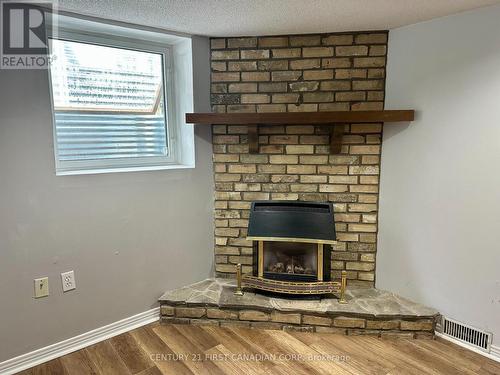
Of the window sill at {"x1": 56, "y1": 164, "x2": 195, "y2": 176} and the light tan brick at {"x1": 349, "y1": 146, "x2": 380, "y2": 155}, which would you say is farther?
the light tan brick at {"x1": 349, "y1": 146, "x2": 380, "y2": 155}

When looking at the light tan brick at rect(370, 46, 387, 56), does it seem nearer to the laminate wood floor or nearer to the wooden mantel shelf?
the wooden mantel shelf

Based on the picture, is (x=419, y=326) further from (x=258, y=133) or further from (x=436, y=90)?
(x=258, y=133)

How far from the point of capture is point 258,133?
2430mm

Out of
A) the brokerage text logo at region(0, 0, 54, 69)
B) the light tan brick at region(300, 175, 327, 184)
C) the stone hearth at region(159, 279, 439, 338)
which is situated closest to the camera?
the brokerage text logo at region(0, 0, 54, 69)

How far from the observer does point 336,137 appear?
2297 mm

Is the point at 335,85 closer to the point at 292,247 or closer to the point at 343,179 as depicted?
the point at 343,179

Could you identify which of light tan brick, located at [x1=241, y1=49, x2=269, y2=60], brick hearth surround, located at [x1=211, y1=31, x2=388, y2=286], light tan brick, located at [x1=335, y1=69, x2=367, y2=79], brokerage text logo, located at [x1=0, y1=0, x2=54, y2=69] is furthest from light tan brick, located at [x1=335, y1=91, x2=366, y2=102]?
brokerage text logo, located at [x1=0, y1=0, x2=54, y2=69]

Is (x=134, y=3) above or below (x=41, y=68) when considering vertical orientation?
above

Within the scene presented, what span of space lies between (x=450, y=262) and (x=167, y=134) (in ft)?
6.92

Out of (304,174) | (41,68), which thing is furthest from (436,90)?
(41,68)

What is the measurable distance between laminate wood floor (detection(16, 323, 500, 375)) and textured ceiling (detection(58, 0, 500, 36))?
195cm

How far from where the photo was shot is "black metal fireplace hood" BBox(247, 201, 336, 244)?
7.18 ft

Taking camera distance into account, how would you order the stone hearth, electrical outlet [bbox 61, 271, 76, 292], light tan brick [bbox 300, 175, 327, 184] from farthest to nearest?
1. light tan brick [bbox 300, 175, 327, 184]
2. the stone hearth
3. electrical outlet [bbox 61, 271, 76, 292]

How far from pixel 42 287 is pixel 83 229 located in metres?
0.38
